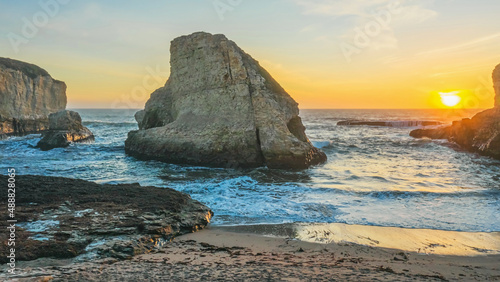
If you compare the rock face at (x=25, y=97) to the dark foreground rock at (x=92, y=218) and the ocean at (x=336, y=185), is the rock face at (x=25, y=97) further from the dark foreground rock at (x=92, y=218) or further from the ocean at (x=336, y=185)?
the dark foreground rock at (x=92, y=218)

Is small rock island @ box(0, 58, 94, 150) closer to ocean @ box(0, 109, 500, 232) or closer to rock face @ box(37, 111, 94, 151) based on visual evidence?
rock face @ box(37, 111, 94, 151)

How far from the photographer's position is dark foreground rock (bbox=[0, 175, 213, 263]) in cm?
502

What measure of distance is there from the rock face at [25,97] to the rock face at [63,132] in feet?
28.0

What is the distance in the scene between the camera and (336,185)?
38.8ft

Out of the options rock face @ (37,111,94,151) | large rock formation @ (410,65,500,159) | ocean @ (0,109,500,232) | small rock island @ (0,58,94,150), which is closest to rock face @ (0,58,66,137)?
small rock island @ (0,58,94,150)

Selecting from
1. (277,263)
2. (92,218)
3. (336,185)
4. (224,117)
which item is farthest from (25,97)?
(277,263)

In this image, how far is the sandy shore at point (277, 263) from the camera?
4.26 metres

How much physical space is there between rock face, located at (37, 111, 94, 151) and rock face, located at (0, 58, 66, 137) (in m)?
8.53

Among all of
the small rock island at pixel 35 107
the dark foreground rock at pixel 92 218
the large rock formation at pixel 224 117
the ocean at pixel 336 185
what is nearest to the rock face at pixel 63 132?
the small rock island at pixel 35 107

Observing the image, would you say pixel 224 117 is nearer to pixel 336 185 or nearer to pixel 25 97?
pixel 336 185

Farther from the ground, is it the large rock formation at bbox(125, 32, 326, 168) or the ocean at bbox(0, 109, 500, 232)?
the large rock formation at bbox(125, 32, 326, 168)

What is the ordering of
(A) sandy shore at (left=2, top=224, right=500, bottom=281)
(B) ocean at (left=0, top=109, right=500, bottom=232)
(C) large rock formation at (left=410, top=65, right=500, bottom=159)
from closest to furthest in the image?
(A) sandy shore at (left=2, top=224, right=500, bottom=281) < (B) ocean at (left=0, top=109, right=500, bottom=232) < (C) large rock formation at (left=410, top=65, right=500, bottom=159)

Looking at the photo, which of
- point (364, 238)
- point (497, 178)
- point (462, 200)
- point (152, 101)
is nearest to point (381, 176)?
point (462, 200)

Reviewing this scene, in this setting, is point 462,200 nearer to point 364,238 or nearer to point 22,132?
point 364,238
